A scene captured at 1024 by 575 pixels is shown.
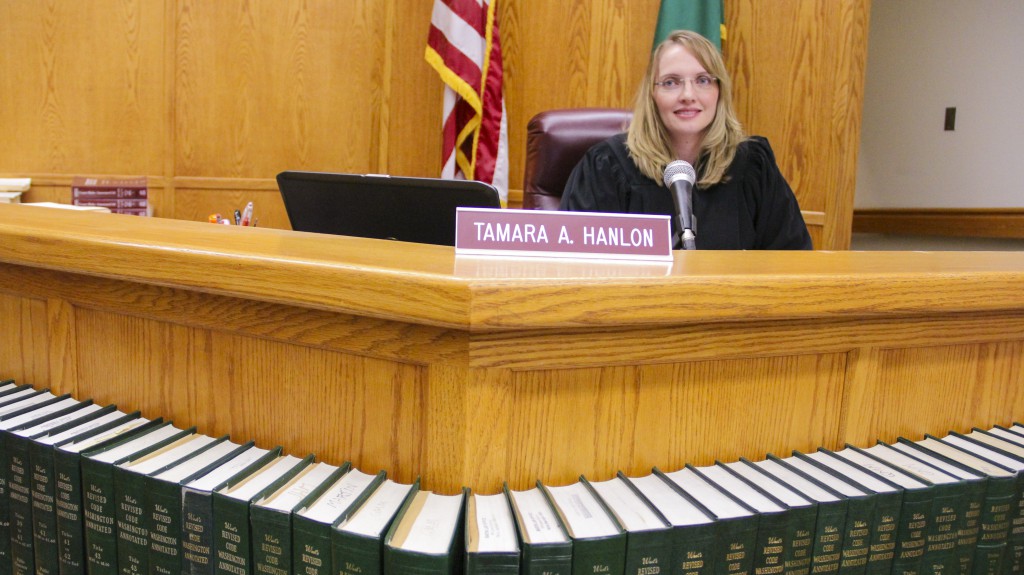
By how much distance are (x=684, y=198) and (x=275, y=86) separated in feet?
8.59

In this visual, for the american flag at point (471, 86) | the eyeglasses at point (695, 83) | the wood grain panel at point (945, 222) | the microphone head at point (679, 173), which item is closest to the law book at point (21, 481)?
the microphone head at point (679, 173)

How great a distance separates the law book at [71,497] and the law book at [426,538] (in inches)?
13.5

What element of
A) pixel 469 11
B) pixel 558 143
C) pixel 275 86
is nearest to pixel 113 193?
pixel 275 86

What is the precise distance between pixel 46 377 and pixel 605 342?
28.3 inches

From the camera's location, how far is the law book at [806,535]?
2.22 ft

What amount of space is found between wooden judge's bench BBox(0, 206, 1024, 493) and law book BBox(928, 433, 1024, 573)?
2.5 inches

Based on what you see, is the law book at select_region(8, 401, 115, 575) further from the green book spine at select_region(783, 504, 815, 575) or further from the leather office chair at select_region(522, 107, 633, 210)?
the leather office chair at select_region(522, 107, 633, 210)

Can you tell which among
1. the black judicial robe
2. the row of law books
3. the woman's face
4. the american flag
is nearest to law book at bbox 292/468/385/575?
the row of law books

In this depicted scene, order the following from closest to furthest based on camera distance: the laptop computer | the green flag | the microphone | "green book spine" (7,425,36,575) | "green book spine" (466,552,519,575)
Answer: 1. "green book spine" (466,552,519,575)
2. "green book spine" (7,425,36,575)
3. the laptop computer
4. the microphone
5. the green flag

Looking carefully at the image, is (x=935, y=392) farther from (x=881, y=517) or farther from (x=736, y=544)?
(x=736, y=544)

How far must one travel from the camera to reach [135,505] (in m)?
0.71

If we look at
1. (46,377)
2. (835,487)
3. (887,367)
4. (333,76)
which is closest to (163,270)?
(46,377)

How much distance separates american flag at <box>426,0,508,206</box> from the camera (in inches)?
133

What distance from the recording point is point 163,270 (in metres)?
0.73
